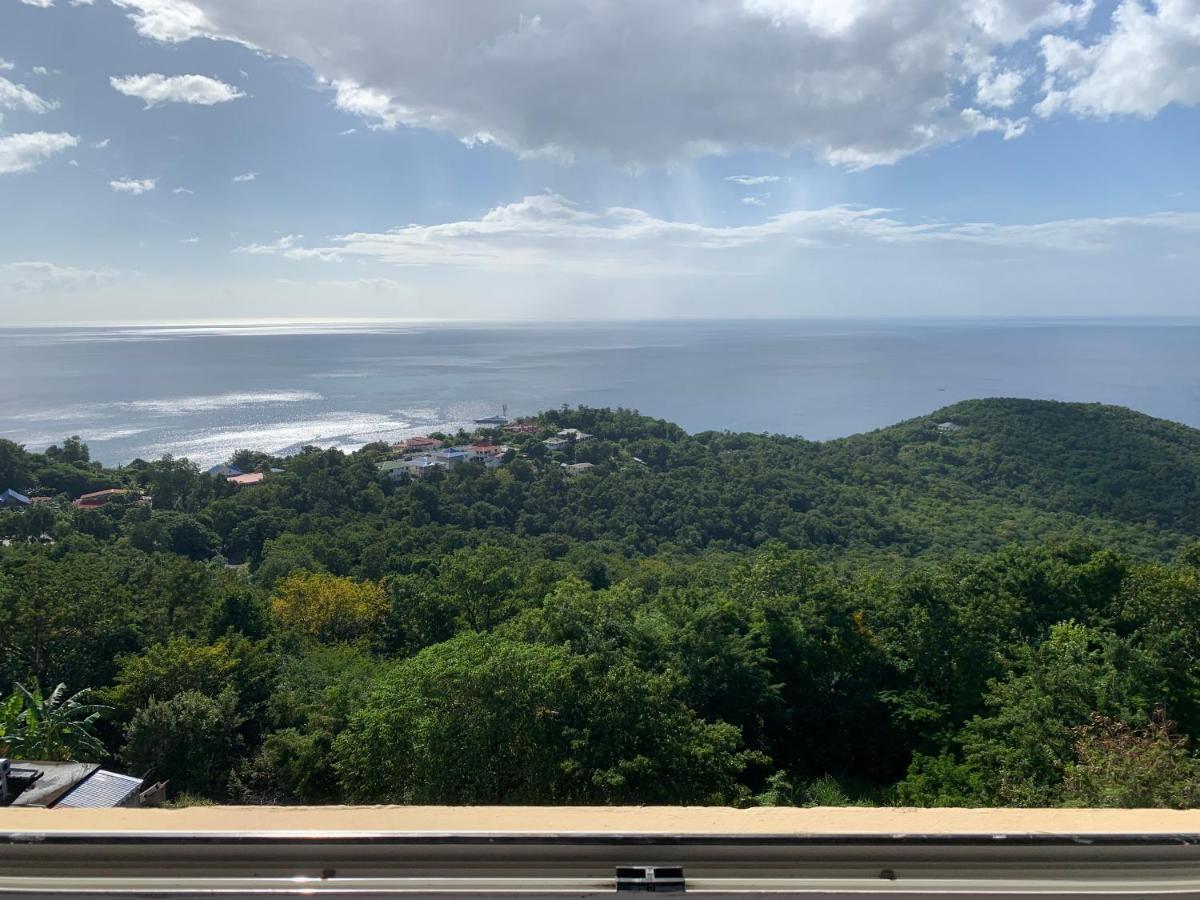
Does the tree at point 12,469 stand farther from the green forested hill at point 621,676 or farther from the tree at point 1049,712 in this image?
the tree at point 1049,712

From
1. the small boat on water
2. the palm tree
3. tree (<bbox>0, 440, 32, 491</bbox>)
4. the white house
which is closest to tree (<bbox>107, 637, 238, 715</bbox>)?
the palm tree

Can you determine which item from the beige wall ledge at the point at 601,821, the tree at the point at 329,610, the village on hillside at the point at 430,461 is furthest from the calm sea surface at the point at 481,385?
the beige wall ledge at the point at 601,821

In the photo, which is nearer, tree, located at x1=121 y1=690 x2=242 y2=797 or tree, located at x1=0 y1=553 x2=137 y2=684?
tree, located at x1=121 y1=690 x2=242 y2=797

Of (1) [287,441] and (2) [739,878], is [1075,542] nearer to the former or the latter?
(2) [739,878]

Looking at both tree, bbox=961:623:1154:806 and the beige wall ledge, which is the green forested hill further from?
the beige wall ledge

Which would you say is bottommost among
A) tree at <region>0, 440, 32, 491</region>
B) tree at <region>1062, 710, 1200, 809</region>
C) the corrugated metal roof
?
tree at <region>0, 440, 32, 491</region>

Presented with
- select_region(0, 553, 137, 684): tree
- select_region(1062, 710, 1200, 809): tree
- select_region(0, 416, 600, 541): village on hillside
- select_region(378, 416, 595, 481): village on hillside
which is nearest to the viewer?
select_region(1062, 710, 1200, 809): tree

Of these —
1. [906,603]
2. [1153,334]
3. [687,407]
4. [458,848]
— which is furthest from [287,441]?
[1153,334]
